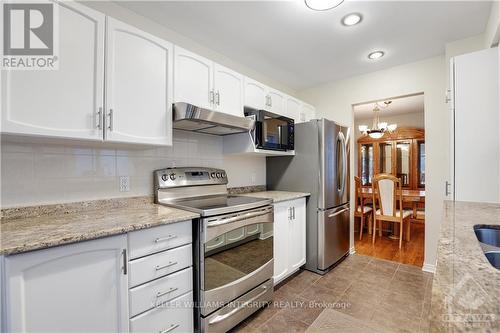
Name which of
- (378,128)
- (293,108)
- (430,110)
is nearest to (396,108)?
(378,128)

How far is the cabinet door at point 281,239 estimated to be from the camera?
2229mm

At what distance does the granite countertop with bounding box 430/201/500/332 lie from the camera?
42 centimetres

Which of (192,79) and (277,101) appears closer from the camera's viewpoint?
(192,79)

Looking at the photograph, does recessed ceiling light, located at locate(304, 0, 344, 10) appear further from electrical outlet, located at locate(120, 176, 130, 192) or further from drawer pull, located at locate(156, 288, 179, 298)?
drawer pull, located at locate(156, 288, 179, 298)

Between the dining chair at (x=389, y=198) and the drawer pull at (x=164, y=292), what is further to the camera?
the dining chair at (x=389, y=198)

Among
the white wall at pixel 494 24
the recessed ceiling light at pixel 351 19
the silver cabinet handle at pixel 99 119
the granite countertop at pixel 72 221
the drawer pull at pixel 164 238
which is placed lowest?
the drawer pull at pixel 164 238

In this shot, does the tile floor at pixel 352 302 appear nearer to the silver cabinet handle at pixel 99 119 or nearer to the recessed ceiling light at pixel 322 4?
the silver cabinet handle at pixel 99 119

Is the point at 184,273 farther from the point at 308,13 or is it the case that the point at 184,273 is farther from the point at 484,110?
the point at 484,110

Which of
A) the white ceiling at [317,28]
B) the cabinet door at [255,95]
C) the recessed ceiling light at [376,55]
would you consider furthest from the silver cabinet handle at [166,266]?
the recessed ceiling light at [376,55]

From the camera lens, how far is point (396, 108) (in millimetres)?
5082

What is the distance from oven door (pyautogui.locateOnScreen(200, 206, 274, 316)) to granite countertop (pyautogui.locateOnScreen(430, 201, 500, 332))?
1.18 m

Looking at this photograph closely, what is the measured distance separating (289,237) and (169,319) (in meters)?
1.37

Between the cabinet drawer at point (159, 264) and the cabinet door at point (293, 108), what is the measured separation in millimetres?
2143

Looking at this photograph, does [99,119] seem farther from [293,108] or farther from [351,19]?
[293,108]
